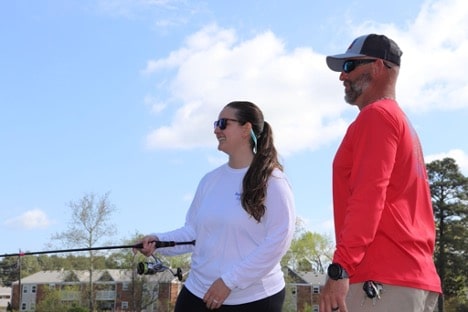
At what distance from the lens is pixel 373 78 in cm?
377

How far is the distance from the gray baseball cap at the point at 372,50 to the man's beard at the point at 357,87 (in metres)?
0.13

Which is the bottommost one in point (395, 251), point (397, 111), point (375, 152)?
point (395, 251)

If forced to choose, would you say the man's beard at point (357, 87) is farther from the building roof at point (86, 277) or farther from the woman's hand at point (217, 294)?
the building roof at point (86, 277)

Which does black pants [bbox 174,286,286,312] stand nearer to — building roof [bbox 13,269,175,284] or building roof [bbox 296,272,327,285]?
building roof [bbox 13,269,175,284]

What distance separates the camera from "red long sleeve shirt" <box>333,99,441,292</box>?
129 inches

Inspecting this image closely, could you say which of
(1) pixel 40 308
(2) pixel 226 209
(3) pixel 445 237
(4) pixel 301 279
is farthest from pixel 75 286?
(2) pixel 226 209

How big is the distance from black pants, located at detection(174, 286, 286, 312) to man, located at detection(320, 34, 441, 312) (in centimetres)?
132

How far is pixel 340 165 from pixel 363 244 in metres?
0.61

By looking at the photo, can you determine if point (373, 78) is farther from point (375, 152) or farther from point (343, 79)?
point (375, 152)

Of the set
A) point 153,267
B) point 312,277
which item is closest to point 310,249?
point 312,277

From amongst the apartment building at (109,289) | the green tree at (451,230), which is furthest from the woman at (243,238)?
the green tree at (451,230)

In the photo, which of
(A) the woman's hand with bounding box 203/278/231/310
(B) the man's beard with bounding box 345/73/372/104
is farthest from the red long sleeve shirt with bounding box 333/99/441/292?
(A) the woman's hand with bounding box 203/278/231/310

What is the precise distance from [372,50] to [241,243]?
1.75 metres

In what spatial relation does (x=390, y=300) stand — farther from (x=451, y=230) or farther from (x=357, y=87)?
(x=451, y=230)
